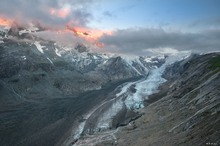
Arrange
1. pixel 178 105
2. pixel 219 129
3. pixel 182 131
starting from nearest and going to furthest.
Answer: pixel 219 129 → pixel 182 131 → pixel 178 105

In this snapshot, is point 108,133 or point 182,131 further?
point 108,133

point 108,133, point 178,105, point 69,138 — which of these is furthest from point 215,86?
point 69,138

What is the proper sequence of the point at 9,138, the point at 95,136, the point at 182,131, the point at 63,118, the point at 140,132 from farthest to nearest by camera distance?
the point at 63,118 → the point at 9,138 → the point at 95,136 → the point at 140,132 → the point at 182,131

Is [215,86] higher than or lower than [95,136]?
higher

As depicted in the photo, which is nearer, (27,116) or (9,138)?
(9,138)

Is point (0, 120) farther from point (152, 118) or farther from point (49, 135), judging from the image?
point (152, 118)

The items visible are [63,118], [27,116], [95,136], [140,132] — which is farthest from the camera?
[27,116]

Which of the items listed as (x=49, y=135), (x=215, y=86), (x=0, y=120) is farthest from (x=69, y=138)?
(x=0, y=120)

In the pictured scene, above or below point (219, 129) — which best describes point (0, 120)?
above

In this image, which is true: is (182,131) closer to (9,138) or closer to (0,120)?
(9,138)
